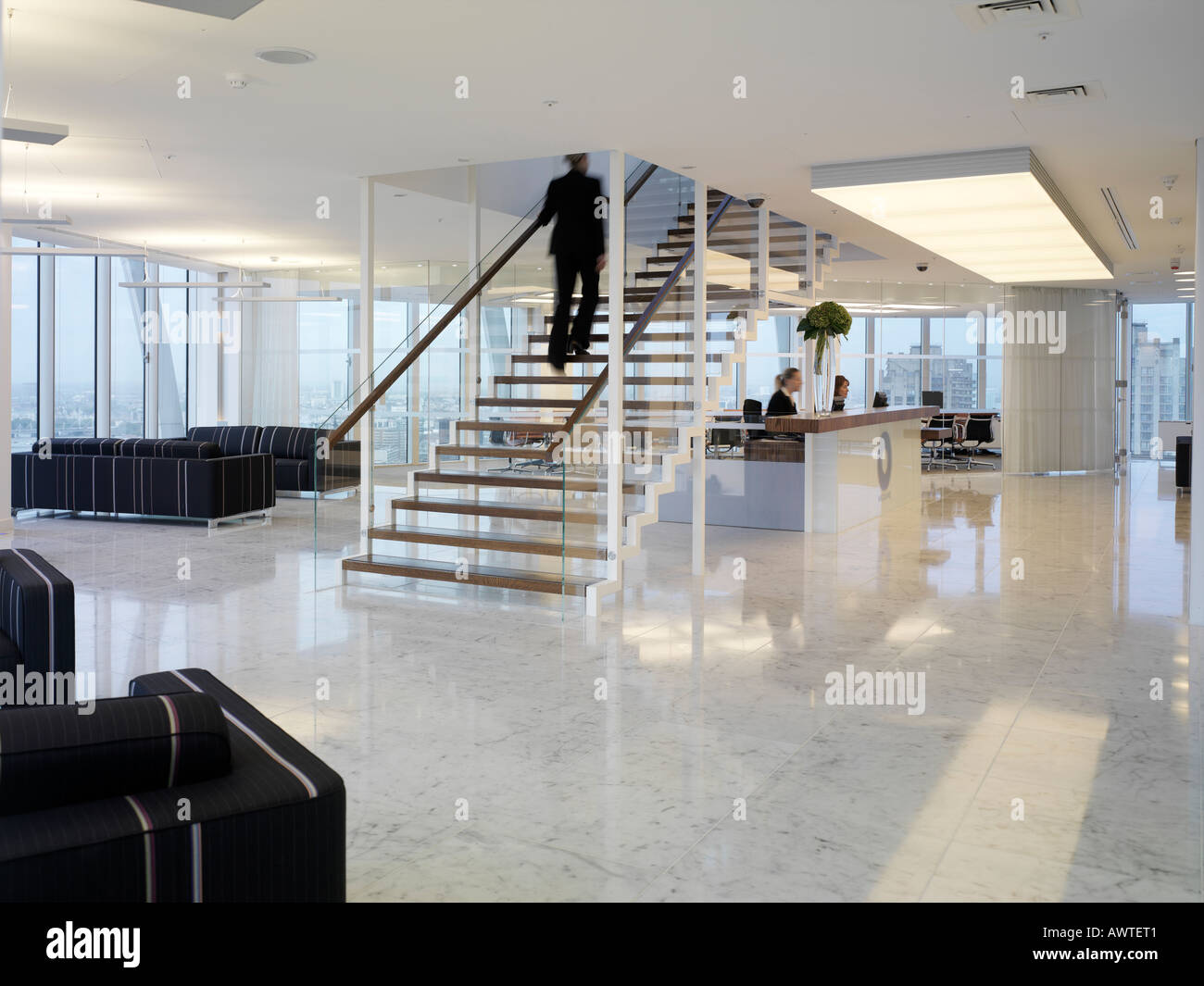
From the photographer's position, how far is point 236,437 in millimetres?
13141

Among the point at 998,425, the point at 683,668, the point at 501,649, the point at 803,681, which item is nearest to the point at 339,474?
the point at 501,649

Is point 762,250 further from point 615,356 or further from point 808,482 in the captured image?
point 615,356

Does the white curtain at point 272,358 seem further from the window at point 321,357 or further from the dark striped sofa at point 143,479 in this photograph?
the dark striped sofa at point 143,479

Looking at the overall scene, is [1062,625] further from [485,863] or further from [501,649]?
[485,863]

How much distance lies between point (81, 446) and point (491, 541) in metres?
5.81

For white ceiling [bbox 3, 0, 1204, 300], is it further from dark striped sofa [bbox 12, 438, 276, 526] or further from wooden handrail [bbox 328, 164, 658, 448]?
dark striped sofa [bbox 12, 438, 276, 526]

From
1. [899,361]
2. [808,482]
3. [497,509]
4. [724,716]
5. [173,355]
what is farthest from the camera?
[899,361]

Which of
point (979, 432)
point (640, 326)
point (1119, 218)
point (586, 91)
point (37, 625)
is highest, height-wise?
point (1119, 218)

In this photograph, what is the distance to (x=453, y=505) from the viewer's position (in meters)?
7.69

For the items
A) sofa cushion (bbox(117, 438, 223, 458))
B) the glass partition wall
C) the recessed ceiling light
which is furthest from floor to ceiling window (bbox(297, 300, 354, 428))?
the recessed ceiling light

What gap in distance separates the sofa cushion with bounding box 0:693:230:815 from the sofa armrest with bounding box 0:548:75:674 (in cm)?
220

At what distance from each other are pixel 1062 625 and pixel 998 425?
46.4 feet

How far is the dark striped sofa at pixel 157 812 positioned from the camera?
1966 millimetres

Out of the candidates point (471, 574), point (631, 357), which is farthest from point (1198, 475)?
point (471, 574)
